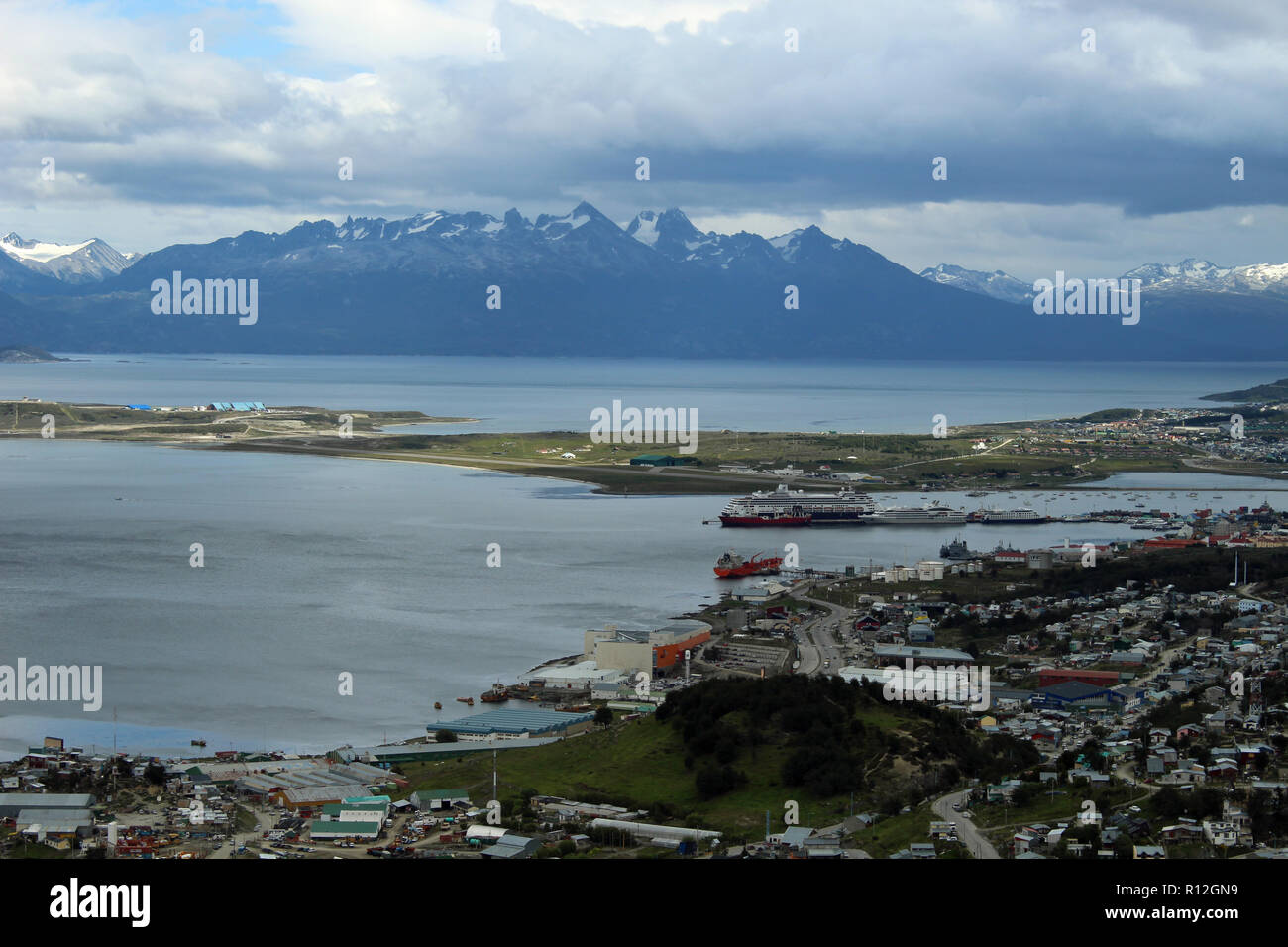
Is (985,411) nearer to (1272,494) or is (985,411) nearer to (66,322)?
(1272,494)

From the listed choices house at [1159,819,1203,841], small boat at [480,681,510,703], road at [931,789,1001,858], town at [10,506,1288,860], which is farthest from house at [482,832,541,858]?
small boat at [480,681,510,703]

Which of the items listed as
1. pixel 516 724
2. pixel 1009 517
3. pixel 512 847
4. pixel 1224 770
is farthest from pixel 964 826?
pixel 1009 517

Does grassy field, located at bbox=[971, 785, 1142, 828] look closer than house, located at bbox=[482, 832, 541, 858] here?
No

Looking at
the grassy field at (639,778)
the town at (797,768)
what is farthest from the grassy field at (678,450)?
the grassy field at (639,778)

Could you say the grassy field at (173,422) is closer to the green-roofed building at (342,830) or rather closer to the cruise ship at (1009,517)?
the cruise ship at (1009,517)

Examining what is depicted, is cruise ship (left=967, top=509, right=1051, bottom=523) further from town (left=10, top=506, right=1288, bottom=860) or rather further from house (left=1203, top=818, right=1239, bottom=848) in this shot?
house (left=1203, top=818, right=1239, bottom=848)

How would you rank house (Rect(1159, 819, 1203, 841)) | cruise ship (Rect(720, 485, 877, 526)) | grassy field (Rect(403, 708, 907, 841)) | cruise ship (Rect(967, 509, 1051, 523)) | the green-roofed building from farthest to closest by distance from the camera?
cruise ship (Rect(967, 509, 1051, 523))
cruise ship (Rect(720, 485, 877, 526))
grassy field (Rect(403, 708, 907, 841))
the green-roofed building
house (Rect(1159, 819, 1203, 841))
